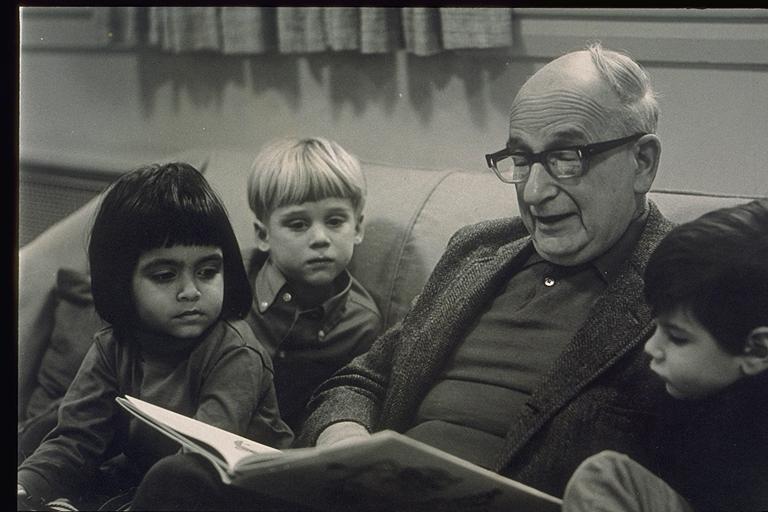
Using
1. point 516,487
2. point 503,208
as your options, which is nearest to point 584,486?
point 516,487

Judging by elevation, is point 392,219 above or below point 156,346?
above

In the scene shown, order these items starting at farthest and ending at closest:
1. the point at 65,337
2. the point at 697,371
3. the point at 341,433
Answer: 1. the point at 65,337
2. the point at 341,433
3. the point at 697,371

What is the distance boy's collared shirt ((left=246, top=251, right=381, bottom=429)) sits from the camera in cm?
171

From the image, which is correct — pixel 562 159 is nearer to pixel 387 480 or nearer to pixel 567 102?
pixel 567 102

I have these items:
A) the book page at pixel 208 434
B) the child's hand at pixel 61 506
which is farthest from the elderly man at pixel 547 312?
the child's hand at pixel 61 506

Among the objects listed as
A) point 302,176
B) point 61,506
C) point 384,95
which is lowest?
point 61,506

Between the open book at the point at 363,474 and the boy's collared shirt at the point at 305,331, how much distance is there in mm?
124

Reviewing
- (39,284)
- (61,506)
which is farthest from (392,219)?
(61,506)

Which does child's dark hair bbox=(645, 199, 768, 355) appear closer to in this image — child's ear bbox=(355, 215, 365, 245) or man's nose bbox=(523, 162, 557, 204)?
man's nose bbox=(523, 162, 557, 204)

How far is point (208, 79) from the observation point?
178cm

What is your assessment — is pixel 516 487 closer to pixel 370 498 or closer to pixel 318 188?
pixel 370 498

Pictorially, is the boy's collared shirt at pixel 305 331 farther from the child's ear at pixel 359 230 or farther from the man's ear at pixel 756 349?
the man's ear at pixel 756 349

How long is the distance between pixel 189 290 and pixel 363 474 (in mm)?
468

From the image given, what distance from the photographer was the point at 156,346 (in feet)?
5.65
